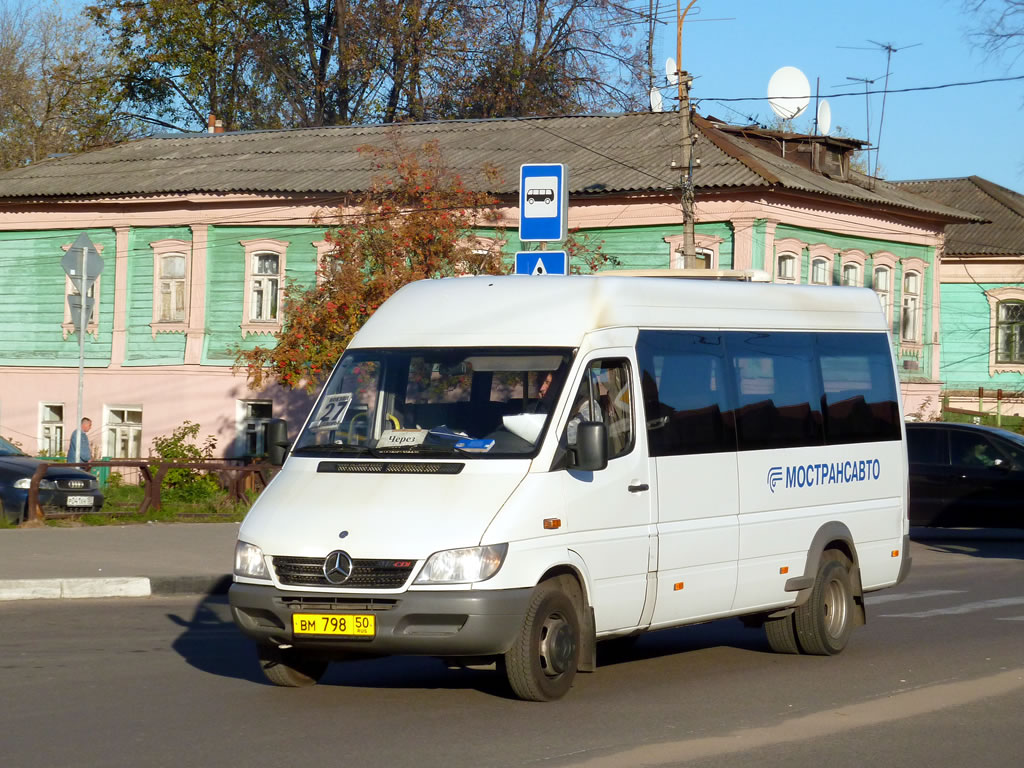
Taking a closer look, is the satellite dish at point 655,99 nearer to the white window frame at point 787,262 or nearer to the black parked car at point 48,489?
the white window frame at point 787,262

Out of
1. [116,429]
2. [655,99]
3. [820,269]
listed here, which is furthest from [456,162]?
[116,429]

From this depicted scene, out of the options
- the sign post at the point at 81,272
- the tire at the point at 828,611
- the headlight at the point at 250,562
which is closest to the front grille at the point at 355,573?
the headlight at the point at 250,562

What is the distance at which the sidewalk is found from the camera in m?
13.7

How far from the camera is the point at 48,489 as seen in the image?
63.6 feet

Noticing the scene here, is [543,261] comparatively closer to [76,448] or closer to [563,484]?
[563,484]

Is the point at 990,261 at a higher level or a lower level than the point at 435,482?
higher

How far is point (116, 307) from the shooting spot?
34.8m

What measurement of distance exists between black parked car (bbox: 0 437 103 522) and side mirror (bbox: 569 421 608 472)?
12.6m

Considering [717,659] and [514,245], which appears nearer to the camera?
[717,659]

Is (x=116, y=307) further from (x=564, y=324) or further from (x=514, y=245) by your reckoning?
(x=564, y=324)

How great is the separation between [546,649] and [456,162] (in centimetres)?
2522

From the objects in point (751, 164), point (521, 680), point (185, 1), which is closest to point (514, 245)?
point (751, 164)

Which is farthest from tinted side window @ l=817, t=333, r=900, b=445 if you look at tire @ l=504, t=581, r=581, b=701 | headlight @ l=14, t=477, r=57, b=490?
headlight @ l=14, t=477, r=57, b=490

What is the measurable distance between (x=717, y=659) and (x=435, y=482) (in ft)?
10.5
